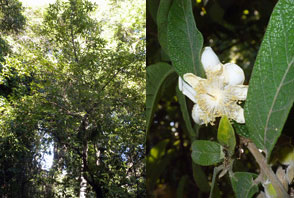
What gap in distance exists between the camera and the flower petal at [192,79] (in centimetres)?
22

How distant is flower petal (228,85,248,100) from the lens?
0.66 ft

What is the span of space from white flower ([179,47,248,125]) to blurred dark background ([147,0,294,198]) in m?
0.02

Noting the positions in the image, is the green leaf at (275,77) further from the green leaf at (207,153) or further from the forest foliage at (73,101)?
the forest foliage at (73,101)

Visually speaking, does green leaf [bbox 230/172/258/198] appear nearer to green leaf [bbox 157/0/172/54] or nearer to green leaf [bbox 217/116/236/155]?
green leaf [bbox 217/116/236/155]

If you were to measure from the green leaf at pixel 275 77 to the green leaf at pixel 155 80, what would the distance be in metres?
0.11

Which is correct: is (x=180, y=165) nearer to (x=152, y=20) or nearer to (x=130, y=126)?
(x=152, y=20)

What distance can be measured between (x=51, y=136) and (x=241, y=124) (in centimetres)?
218

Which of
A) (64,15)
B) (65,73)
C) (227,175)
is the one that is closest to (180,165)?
(227,175)

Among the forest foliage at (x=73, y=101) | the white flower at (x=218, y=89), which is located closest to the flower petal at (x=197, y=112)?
the white flower at (x=218, y=89)

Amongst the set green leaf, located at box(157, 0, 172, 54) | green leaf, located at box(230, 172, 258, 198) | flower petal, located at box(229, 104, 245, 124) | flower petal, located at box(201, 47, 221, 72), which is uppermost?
green leaf, located at box(157, 0, 172, 54)

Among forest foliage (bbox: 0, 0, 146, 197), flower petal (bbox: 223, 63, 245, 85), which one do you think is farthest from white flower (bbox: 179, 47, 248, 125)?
forest foliage (bbox: 0, 0, 146, 197)

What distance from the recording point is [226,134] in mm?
202

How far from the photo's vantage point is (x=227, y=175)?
0.23 m

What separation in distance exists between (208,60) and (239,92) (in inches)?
1.4
